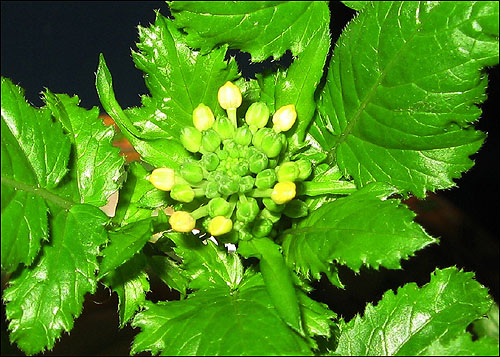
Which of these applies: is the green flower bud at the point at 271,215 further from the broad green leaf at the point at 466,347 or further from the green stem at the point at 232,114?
the broad green leaf at the point at 466,347

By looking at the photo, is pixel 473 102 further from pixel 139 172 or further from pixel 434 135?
pixel 139 172

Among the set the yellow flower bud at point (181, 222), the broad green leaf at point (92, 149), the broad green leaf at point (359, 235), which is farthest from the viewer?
the broad green leaf at point (92, 149)

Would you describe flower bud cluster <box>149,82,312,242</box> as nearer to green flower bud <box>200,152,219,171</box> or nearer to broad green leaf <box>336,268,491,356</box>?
green flower bud <box>200,152,219,171</box>

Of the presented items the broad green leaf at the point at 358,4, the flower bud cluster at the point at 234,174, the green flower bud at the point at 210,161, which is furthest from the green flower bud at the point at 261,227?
the broad green leaf at the point at 358,4

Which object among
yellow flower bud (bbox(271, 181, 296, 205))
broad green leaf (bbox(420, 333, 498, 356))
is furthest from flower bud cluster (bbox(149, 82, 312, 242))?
broad green leaf (bbox(420, 333, 498, 356))

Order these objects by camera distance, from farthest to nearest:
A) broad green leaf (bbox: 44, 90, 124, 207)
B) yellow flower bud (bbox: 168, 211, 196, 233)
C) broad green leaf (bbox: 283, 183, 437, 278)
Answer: broad green leaf (bbox: 44, 90, 124, 207), yellow flower bud (bbox: 168, 211, 196, 233), broad green leaf (bbox: 283, 183, 437, 278)

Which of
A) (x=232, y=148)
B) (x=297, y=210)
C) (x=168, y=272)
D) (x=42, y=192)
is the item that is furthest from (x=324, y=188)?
(x=42, y=192)
